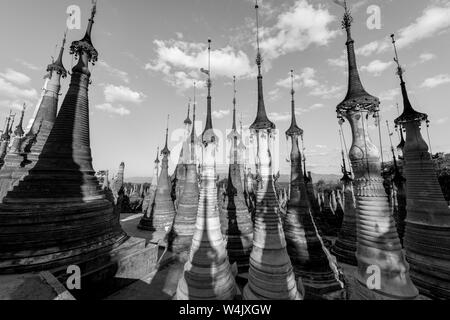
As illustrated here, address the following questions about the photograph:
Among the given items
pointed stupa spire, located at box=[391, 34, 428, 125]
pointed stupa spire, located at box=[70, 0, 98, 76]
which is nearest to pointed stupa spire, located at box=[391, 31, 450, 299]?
pointed stupa spire, located at box=[391, 34, 428, 125]

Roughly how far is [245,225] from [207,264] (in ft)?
28.1

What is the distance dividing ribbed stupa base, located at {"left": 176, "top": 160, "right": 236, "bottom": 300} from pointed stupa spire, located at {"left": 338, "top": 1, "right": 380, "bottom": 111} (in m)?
4.39

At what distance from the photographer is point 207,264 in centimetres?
527

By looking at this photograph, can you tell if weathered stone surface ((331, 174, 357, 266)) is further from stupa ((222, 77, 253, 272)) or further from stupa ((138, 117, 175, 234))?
stupa ((138, 117, 175, 234))

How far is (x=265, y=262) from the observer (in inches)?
203

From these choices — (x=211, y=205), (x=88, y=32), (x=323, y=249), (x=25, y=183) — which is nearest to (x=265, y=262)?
(x=211, y=205)

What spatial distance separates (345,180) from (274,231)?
1240 centimetres

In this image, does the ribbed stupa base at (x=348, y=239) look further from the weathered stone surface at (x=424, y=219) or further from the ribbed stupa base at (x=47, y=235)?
the ribbed stupa base at (x=47, y=235)

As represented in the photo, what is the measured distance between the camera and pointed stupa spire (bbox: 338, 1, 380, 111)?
4.75 metres

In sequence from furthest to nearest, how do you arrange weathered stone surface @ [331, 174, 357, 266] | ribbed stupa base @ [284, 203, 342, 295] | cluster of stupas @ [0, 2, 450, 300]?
weathered stone surface @ [331, 174, 357, 266] < ribbed stupa base @ [284, 203, 342, 295] < cluster of stupas @ [0, 2, 450, 300]

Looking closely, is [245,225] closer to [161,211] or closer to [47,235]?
[47,235]

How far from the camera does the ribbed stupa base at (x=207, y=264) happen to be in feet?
16.6

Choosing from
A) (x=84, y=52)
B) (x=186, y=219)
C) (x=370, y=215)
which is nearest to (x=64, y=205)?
(x=186, y=219)

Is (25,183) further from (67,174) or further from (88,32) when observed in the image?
(88,32)
